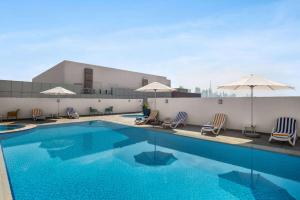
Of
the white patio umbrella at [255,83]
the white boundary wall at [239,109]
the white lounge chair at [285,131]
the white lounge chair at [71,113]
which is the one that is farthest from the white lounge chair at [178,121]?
the white lounge chair at [71,113]

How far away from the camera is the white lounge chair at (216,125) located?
865cm

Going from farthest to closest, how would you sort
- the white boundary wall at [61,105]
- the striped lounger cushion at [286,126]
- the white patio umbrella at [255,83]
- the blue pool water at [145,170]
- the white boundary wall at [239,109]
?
the white boundary wall at [61,105], the white boundary wall at [239,109], the white patio umbrella at [255,83], the striped lounger cushion at [286,126], the blue pool water at [145,170]

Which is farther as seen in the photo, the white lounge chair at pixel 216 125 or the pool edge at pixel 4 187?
the white lounge chair at pixel 216 125

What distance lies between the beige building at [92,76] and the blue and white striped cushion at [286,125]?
17389mm

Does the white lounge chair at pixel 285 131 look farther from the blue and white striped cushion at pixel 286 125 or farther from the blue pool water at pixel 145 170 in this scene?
the blue pool water at pixel 145 170

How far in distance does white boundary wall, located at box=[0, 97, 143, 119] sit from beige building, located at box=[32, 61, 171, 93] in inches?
110

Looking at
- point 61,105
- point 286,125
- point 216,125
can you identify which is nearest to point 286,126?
point 286,125

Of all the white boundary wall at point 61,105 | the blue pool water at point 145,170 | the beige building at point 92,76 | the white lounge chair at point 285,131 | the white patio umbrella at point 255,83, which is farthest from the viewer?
the beige building at point 92,76

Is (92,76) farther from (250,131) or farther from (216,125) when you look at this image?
(250,131)

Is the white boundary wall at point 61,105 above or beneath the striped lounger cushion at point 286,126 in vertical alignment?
above

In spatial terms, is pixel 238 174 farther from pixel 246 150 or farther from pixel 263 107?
pixel 263 107

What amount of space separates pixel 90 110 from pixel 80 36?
7148mm

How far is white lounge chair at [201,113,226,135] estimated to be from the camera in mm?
8654

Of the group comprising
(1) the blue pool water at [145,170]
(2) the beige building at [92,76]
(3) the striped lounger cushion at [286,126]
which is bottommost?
(1) the blue pool water at [145,170]
